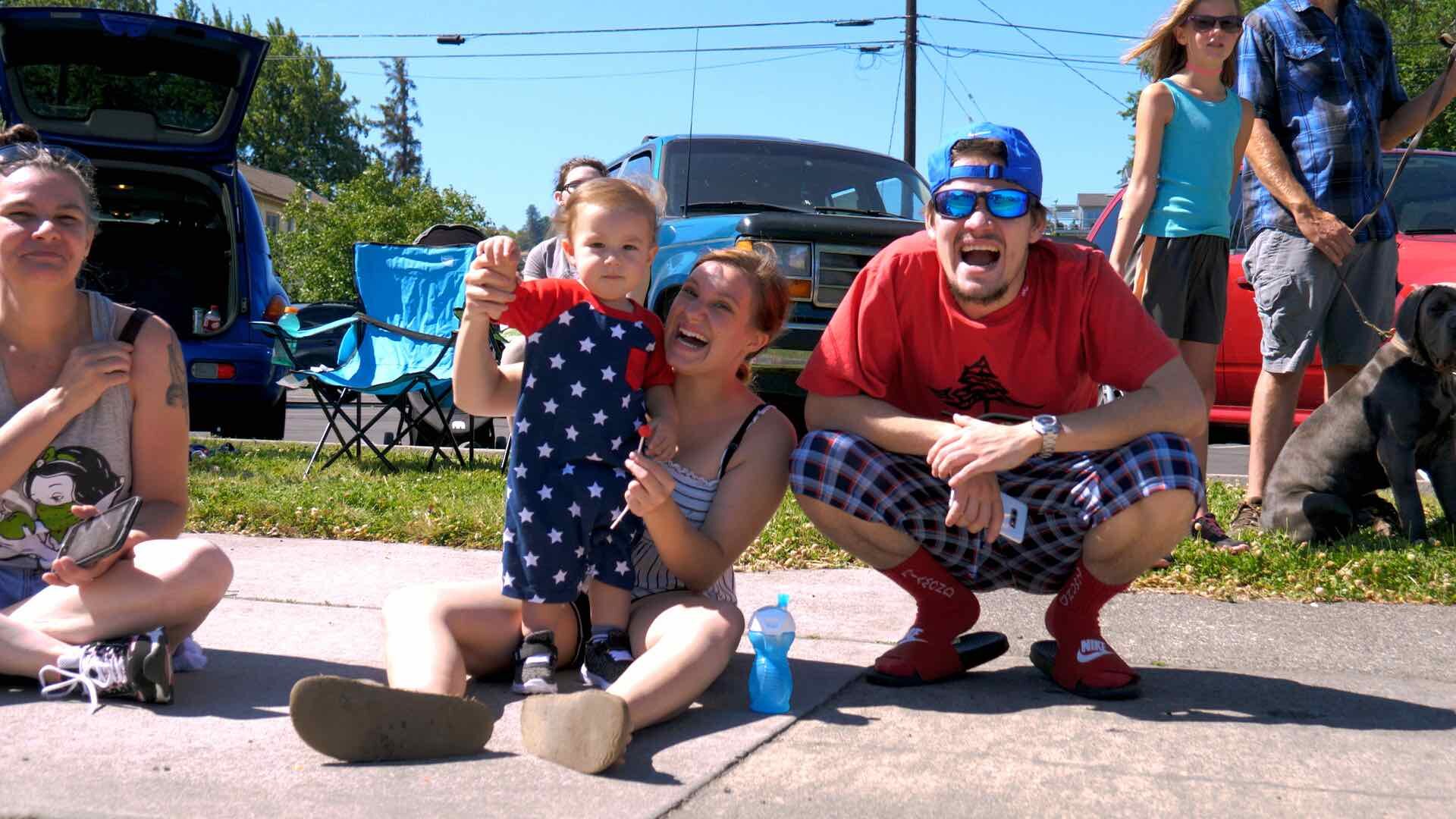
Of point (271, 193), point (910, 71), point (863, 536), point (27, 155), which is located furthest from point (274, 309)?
point (271, 193)

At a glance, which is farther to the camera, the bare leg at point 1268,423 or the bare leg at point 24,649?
the bare leg at point 1268,423

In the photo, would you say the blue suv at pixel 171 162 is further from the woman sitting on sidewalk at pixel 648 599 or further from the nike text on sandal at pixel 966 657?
the nike text on sandal at pixel 966 657

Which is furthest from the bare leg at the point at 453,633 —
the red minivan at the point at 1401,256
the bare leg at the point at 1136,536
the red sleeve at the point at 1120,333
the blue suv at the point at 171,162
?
the blue suv at the point at 171,162

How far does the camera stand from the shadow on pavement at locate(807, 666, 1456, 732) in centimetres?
277

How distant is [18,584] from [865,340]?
209 centimetres

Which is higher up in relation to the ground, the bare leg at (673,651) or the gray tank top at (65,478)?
the gray tank top at (65,478)

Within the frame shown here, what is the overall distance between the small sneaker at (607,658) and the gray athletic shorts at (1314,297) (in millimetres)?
Answer: 3202

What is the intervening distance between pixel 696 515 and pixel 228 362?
6.54 m

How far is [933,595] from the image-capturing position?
3.14 m

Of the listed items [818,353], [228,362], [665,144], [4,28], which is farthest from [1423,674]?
[4,28]

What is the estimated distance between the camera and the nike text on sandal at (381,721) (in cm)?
232

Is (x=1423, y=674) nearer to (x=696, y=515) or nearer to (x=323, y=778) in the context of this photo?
(x=696, y=515)

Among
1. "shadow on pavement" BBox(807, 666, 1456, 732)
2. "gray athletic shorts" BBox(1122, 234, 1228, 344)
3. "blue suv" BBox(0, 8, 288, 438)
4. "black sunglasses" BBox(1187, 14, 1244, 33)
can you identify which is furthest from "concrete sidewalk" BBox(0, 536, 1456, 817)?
"blue suv" BBox(0, 8, 288, 438)

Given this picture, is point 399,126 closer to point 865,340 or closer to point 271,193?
point 271,193
